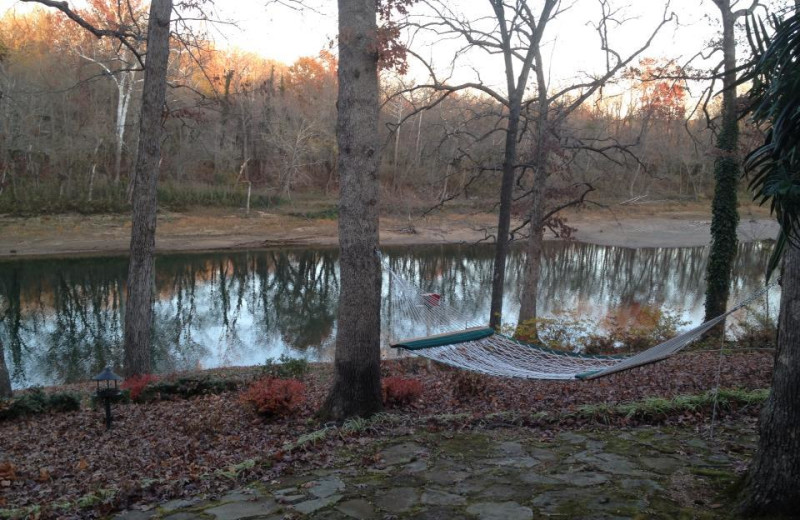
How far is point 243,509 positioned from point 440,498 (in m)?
1.01

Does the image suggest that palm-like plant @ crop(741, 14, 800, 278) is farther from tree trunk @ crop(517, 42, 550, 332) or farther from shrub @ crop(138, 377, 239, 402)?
tree trunk @ crop(517, 42, 550, 332)

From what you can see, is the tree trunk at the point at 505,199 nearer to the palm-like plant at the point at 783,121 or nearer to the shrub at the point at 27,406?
the shrub at the point at 27,406

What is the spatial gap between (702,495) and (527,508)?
33.5 inches

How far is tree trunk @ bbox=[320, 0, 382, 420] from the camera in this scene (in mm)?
4910

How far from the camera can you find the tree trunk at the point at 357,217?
491cm

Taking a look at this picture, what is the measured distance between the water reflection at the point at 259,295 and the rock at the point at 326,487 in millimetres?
3054

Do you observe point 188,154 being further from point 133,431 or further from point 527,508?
point 527,508

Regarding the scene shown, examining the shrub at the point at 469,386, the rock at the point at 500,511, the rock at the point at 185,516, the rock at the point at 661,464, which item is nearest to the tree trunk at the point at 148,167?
the shrub at the point at 469,386

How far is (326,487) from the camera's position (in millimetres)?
3598

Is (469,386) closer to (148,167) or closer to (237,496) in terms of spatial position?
(237,496)

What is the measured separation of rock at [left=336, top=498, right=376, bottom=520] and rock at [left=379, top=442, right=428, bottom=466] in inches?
25.2

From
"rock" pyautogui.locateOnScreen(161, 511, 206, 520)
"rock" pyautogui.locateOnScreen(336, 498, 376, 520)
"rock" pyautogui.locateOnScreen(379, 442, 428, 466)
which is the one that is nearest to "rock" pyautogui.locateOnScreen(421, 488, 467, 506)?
"rock" pyautogui.locateOnScreen(336, 498, 376, 520)

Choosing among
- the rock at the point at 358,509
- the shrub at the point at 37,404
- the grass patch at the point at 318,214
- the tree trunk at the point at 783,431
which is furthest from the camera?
the grass patch at the point at 318,214

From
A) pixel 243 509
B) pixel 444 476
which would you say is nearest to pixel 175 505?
pixel 243 509
